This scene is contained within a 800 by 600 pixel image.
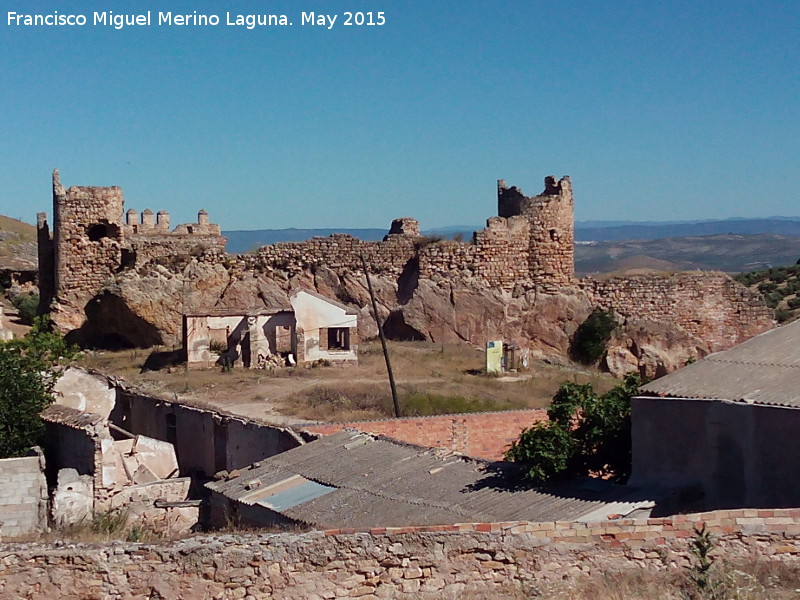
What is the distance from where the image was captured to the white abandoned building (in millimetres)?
23328

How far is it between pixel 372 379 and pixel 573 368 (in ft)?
20.2

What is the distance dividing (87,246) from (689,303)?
47.1 ft

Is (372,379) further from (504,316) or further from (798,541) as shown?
(798,541)

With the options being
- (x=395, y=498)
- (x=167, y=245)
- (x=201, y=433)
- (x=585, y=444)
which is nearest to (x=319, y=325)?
(x=167, y=245)

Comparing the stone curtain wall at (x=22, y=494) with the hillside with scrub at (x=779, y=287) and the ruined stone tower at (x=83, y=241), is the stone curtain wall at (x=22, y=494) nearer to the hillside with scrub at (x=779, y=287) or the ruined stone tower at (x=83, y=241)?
the ruined stone tower at (x=83, y=241)

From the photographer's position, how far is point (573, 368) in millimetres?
26125

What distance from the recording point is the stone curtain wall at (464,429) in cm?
1694

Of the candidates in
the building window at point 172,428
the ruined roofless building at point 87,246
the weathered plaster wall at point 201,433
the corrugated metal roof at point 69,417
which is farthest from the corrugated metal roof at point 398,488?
the ruined roofless building at point 87,246

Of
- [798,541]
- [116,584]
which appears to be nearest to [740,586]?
[798,541]

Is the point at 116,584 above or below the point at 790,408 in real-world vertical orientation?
below

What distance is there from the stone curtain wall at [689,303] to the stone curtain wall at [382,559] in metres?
19.4

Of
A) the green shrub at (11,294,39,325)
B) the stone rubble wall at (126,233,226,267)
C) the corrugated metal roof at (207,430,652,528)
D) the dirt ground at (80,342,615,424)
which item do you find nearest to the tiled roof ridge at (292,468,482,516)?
the corrugated metal roof at (207,430,652,528)

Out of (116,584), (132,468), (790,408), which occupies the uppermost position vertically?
(790,408)

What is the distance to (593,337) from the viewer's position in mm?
26812
